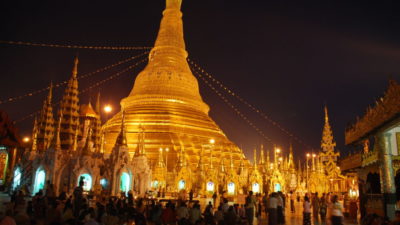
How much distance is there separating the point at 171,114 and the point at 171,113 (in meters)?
0.20

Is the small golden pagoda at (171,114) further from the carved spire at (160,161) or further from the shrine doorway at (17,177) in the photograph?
the shrine doorway at (17,177)

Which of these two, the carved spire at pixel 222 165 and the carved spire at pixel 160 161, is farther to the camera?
the carved spire at pixel 222 165

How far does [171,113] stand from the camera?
44.9 meters

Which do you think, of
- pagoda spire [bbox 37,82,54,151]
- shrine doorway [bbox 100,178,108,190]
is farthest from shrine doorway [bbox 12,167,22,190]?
shrine doorway [bbox 100,178,108,190]

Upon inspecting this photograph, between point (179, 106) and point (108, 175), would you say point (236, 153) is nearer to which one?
point (179, 106)

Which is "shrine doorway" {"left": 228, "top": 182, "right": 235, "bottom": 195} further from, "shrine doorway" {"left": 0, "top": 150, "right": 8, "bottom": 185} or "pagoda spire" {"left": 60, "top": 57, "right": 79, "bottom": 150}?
"shrine doorway" {"left": 0, "top": 150, "right": 8, "bottom": 185}

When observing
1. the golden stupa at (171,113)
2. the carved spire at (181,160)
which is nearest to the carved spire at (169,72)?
the golden stupa at (171,113)

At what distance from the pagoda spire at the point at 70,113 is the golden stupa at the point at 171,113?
722 centimetres

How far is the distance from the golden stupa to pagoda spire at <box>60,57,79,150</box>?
23.7ft

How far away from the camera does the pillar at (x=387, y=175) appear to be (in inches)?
567

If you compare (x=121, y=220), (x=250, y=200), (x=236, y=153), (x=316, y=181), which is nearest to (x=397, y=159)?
(x=250, y=200)

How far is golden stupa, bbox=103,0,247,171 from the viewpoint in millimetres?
40531

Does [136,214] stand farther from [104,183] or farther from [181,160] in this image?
[181,160]

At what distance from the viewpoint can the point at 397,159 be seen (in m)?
15.5
